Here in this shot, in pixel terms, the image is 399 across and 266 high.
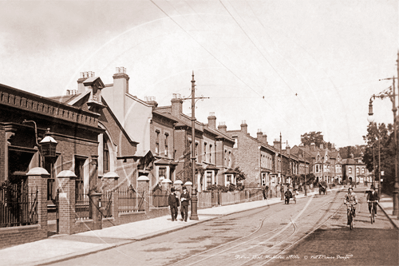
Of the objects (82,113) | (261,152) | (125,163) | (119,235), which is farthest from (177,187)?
(261,152)

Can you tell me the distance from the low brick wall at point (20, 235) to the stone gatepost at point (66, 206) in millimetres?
1173

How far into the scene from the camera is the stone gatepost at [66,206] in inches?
614

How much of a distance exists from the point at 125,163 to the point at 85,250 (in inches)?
639

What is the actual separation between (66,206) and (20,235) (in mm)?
2446

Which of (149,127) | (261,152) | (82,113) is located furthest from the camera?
(261,152)

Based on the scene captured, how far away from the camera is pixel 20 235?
13.3 metres

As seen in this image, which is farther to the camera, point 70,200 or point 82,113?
point 82,113

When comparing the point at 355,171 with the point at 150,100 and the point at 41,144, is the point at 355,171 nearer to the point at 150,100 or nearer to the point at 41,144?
the point at 150,100

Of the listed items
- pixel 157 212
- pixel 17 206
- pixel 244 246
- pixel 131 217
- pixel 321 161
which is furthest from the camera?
pixel 321 161

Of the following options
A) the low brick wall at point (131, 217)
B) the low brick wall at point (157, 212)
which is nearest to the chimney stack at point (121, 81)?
the low brick wall at point (157, 212)

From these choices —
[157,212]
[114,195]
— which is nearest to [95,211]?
[114,195]

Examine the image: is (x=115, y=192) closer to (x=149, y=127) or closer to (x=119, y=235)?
(x=119, y=235)

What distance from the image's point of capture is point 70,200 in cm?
1570

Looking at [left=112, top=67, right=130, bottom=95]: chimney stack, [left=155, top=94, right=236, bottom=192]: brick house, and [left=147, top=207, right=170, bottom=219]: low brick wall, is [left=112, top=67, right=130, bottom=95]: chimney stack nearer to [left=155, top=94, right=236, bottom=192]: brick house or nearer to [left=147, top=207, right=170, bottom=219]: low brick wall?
[left=155, top=94, right=236, bottom=192]: brick house
